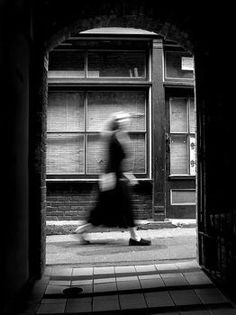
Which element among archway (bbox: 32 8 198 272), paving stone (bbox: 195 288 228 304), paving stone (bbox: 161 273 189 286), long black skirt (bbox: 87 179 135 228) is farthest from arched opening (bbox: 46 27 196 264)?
paving stone (bbox: 195 288 228 304)

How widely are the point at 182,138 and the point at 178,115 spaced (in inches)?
20.4

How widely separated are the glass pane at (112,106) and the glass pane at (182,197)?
5.18 feet

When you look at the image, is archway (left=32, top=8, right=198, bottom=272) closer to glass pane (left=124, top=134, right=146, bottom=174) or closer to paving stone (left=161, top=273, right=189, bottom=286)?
paving stone (left=161, top=273, right=189, bottom=286)

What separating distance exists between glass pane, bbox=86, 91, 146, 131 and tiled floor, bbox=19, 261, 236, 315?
4150mm

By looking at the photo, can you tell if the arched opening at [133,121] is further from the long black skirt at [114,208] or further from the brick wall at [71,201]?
the long black skirt at [114,208]

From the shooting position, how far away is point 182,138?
8.63 m

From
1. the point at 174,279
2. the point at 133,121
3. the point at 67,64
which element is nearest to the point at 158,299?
the point at 174,279

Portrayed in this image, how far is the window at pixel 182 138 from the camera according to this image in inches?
338

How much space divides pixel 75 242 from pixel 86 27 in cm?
346

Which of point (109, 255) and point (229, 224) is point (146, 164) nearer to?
point (109, 255)

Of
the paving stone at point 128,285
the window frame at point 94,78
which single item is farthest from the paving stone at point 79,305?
the window frame at point 94,78

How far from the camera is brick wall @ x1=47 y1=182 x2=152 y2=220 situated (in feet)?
26.7

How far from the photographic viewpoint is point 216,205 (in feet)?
15.3

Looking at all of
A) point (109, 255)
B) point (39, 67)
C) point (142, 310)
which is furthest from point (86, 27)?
point (142, 310)
